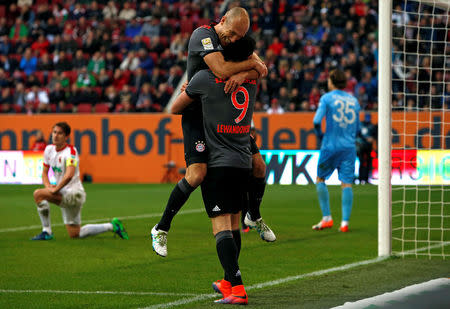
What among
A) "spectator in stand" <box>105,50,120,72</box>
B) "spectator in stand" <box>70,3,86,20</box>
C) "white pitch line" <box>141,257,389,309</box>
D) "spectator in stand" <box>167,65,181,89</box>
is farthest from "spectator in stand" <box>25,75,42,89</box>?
"white pitch line" <box>141,257,389,309</box>

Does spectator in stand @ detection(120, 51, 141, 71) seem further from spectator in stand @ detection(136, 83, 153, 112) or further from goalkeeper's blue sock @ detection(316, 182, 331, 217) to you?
goalkeeper's blue sock @ detection(316, 182, 331, 217)

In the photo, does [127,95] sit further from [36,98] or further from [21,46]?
[21,46]

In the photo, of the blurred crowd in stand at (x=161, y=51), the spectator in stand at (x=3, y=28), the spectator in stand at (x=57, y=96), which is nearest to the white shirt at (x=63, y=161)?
the blurred crowd in stand at (x=161, y=51)

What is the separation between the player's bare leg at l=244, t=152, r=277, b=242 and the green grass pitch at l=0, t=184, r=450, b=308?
1.52 feet

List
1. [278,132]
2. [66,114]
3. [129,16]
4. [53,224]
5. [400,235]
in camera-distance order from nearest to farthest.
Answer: [400,235] → [53,224] → [278,132] → [66,114] → [129,16]

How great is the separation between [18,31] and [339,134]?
20.5 m

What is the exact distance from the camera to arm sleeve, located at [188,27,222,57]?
5.91 meters

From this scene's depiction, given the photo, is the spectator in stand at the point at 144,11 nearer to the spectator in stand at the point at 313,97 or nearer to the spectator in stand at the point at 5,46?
the spectator in stand at the point at 5,46

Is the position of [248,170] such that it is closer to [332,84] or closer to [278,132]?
[332,84]

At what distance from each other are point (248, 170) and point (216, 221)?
44cm

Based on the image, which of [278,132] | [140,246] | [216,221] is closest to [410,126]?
[278,132]

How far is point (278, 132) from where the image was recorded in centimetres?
2162

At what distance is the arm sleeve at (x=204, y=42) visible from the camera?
591 cm

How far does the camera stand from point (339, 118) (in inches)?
436
